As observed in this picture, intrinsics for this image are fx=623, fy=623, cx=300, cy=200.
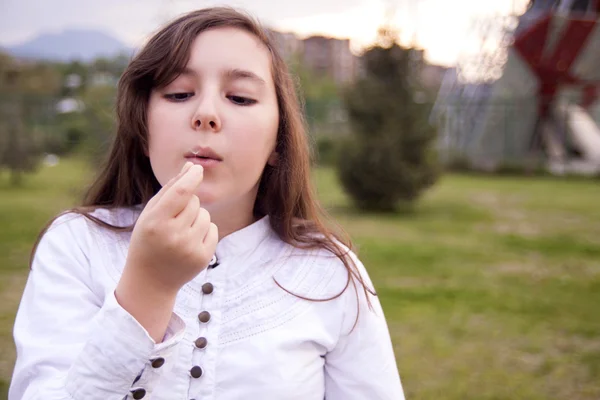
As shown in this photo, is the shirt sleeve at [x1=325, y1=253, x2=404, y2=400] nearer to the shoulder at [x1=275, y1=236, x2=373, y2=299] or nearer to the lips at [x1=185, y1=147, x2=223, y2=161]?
the shoulder at [x1=275, y1=236, x2=373, y2=299]

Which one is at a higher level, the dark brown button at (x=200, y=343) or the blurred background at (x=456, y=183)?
the dark brown button at (x=200, y=343)

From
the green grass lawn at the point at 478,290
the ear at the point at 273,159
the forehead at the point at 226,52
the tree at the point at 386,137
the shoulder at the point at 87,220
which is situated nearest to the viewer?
the forehead at the point at 226,52

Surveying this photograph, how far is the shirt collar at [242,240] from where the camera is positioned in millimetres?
1352

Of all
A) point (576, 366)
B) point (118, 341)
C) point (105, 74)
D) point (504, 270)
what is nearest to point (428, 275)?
point (504, 270)

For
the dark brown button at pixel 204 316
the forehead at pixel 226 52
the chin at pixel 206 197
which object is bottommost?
the dark brown button at pixel 204 316

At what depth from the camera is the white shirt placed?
1.11 m

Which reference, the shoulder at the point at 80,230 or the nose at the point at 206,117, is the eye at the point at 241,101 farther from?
the shoulder at the point at 80,230

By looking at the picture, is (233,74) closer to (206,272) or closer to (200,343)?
(206,272)

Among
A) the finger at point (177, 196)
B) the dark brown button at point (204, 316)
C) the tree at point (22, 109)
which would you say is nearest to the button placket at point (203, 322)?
the dark brown button at point (204, 316)

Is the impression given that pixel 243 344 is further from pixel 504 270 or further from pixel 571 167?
pixel 571 167

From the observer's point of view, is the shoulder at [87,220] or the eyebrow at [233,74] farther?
the shoulder at [87,220]

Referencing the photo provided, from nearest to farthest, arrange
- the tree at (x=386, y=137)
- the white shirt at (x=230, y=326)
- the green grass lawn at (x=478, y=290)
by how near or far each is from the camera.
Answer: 1. the white shirt at (x=230, y=326)
2. the green grass lawn at (x=478, y=290)
3. the tree at (x=386, y=137)

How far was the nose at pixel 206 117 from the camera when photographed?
1135mm

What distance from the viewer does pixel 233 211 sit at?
4.51ft
